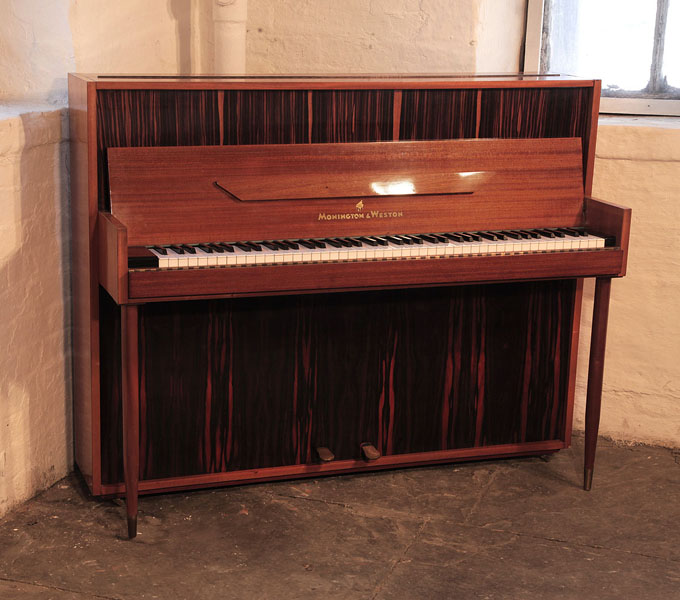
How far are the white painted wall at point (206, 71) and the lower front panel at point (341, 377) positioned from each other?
9.2 inches

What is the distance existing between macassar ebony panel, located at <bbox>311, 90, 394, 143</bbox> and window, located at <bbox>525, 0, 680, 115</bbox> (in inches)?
47.0

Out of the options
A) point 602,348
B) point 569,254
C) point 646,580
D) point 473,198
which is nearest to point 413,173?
point 473,198

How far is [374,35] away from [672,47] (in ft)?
3.74

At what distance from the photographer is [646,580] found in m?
2.62

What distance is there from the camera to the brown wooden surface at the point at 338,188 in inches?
105

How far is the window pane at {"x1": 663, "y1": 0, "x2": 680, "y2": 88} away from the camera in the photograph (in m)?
3.79

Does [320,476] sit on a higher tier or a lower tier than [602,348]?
lower

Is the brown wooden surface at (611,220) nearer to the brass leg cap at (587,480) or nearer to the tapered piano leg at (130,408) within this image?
the brass leg cap at (587,480)

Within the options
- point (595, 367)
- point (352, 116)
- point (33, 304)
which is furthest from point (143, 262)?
point (595, 367)

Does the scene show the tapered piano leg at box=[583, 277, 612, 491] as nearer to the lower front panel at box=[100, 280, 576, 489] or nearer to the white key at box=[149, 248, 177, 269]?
the lower front panel at box=[100, 280, 576, 489]

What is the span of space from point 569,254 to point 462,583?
938mm

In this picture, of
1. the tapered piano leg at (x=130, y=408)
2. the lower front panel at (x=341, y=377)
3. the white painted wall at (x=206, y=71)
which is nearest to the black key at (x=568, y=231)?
the lower front panel at (x=341, y=377)

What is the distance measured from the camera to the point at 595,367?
304 centimetres

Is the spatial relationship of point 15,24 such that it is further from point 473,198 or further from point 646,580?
point 646,580
